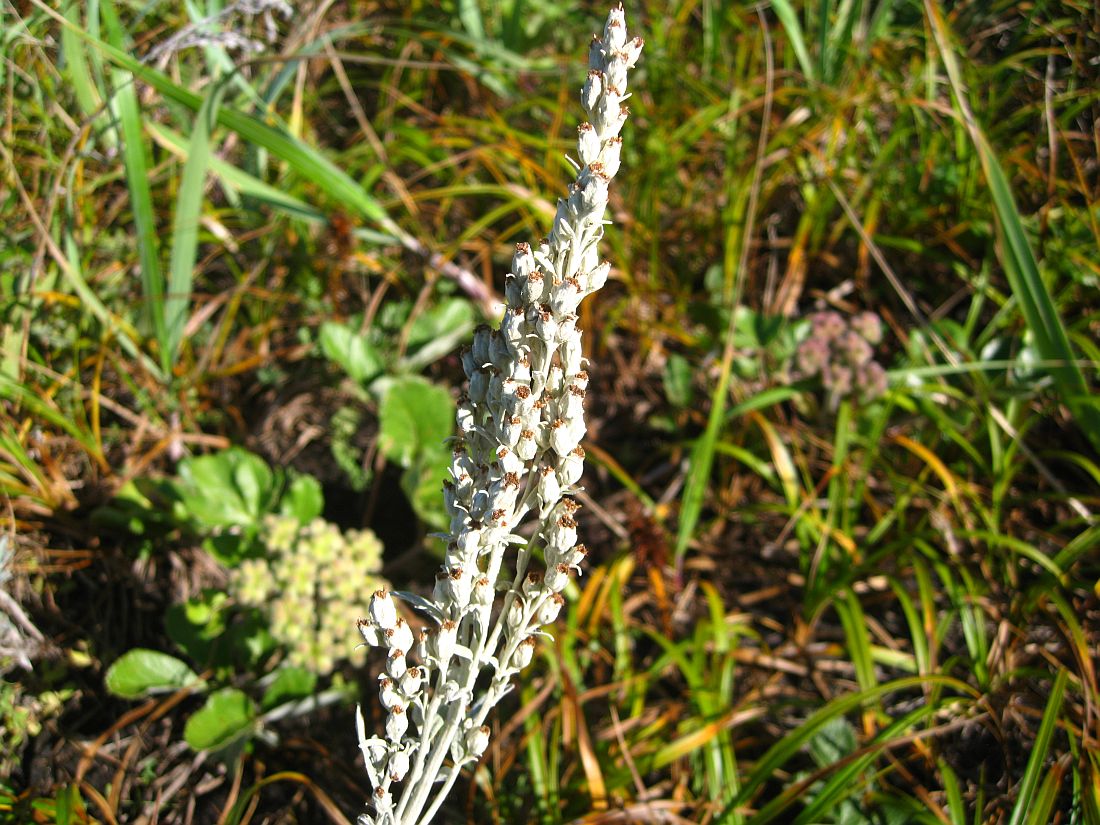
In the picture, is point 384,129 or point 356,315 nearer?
point 356,315

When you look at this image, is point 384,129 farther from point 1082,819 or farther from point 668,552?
point 1082,819

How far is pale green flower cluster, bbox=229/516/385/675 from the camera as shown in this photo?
2.31 metres

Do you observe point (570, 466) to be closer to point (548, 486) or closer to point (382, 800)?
point (548, 486)

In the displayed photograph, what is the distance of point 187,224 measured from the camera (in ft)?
8.98

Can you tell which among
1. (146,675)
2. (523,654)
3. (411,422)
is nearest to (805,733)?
(523,654)

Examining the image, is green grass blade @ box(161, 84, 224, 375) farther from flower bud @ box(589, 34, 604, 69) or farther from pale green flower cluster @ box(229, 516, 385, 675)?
flower bud @ box(589, 34, 604, 69)

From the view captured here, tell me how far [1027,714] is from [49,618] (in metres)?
3.01

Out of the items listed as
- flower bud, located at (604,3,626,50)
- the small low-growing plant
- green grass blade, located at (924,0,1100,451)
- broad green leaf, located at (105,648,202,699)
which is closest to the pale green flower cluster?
the small low-growing plant

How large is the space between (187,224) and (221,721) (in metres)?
1.54

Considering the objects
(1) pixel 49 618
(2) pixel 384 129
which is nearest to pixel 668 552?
(1) pixel 49 618

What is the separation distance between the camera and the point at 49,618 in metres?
2.61

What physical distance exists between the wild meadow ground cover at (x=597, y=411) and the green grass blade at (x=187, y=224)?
1 cm

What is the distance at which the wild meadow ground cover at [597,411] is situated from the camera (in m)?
2.41

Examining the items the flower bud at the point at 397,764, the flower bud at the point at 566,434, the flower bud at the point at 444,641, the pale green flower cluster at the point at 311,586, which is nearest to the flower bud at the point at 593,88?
the flower bud at the point at 566,434
